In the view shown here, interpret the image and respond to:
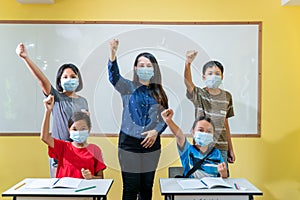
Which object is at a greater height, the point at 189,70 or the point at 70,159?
the point at 189,70

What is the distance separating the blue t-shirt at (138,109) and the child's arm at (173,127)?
40 mm

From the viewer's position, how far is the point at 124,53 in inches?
131

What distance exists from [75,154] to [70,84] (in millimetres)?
618

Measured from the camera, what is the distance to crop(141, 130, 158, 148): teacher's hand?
2.87 metres

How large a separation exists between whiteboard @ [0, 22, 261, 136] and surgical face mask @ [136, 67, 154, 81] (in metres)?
0.42

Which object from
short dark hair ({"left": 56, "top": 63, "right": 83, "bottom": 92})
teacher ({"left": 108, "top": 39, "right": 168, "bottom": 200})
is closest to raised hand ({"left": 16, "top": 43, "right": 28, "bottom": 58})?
short dark hair ({"left": 56, "top": 63, "right": 83, "bottom": 92})

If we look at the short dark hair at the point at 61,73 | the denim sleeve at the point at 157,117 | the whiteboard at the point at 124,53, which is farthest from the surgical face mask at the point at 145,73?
the short dark hair at the point at 61,73

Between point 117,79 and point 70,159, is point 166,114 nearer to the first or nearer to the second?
point 117,79

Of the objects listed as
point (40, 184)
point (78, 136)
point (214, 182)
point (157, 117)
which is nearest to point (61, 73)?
point (78, 136)

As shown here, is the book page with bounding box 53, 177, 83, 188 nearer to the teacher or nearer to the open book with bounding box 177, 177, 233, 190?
the teacher

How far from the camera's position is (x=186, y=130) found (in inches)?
124

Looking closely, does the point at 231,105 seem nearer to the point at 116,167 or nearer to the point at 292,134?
the point at 292,134

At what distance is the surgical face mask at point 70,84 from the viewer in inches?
117

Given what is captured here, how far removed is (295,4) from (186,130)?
1.55 meters
